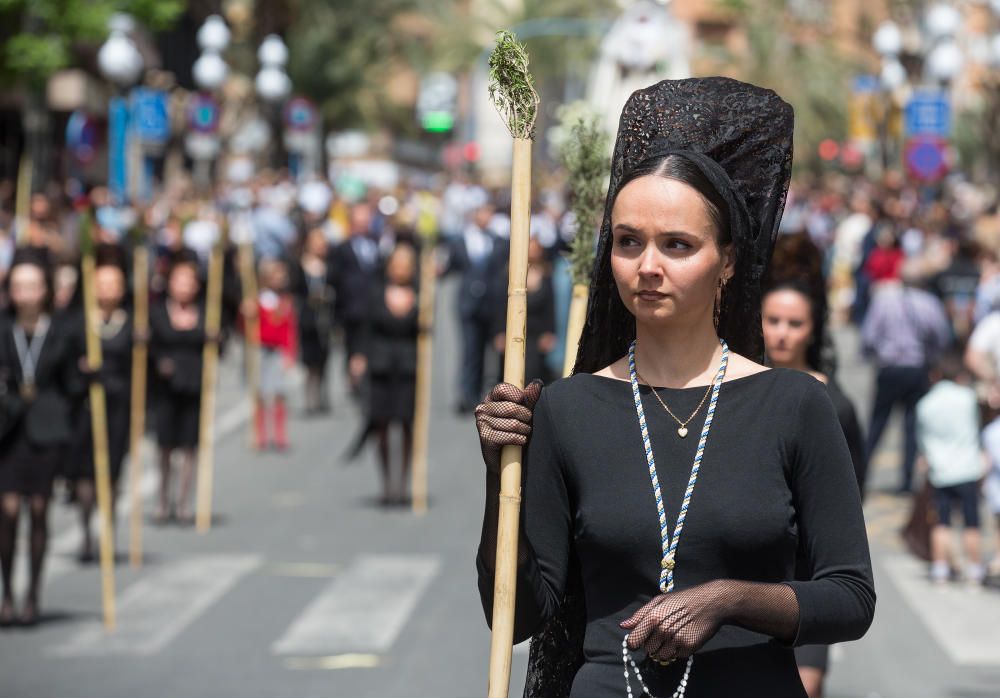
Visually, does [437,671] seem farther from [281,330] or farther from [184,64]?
[184,64]

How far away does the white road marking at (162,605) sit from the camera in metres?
9.72

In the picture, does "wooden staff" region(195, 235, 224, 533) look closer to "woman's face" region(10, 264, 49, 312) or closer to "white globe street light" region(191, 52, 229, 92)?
"woman's face" region(10, 264, 49, 312)

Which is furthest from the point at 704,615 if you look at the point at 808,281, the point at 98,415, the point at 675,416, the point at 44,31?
the point at 44,31

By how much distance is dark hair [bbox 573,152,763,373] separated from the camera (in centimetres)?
320

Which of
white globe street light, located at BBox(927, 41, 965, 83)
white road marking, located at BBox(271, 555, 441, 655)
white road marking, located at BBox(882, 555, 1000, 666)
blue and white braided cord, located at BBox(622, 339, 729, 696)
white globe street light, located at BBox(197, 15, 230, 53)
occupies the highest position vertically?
white globe street light, located at BBox(927, 41, 965, 83)

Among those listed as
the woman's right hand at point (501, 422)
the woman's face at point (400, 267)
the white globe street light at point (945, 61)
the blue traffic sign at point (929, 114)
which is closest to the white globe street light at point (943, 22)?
the white globe street light at point (945, 61)

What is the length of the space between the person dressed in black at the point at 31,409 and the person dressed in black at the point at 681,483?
7.48 m

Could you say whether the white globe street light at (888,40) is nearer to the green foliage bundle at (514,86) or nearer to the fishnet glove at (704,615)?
the green foliage bundle at (514,86)

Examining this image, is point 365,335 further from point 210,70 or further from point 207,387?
point 210,70

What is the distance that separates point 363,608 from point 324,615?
268 mm

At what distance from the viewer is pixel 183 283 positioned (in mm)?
14188

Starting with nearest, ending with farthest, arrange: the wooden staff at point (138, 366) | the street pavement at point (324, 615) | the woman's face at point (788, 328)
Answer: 1. the woman's face at point (788, 328)
2. the street pavement at point (324, 615)
3. the wooden staff at point (138, 366)

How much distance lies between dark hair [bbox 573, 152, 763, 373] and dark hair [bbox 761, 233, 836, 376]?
281cm

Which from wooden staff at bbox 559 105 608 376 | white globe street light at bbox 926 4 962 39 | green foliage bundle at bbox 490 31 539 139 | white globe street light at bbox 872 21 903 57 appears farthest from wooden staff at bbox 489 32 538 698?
white globe street light at bbox 872 21 903 57
